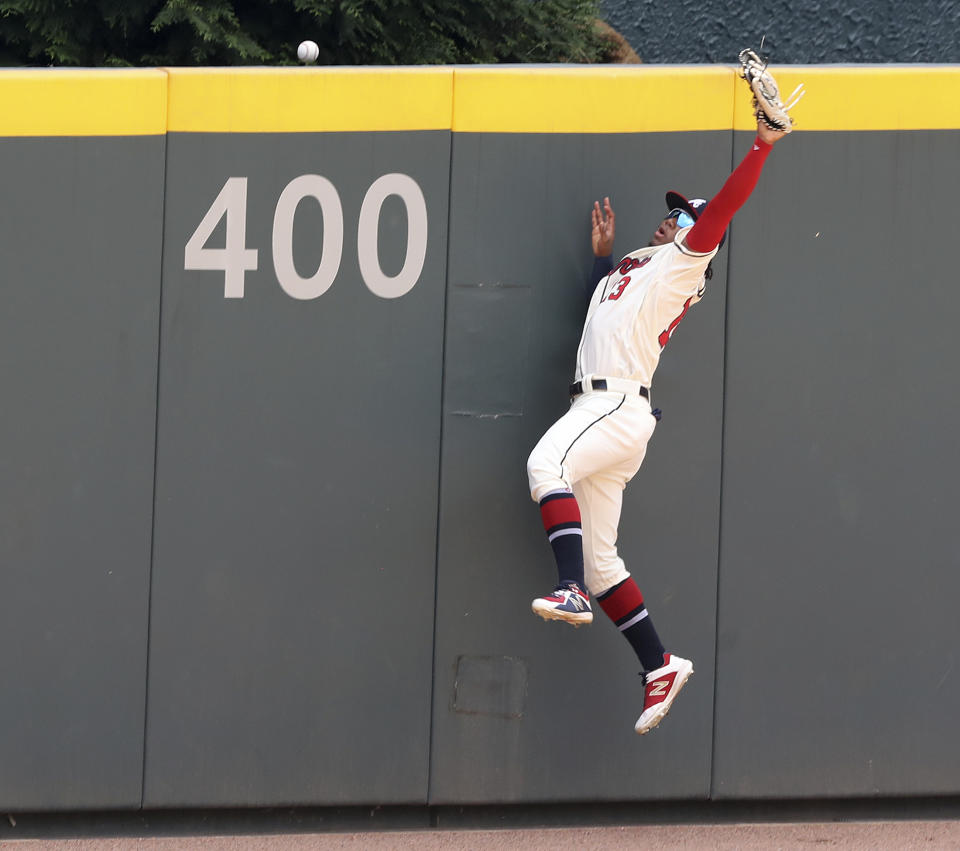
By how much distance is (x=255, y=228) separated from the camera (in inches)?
144

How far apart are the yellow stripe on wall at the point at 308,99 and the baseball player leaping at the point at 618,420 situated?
72 cm

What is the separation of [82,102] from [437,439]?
1668 millimetres

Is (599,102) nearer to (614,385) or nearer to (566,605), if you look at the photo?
(614,385)

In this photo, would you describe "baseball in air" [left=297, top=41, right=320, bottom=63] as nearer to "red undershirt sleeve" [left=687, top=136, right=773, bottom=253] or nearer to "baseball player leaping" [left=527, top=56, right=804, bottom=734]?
"baseball player leaping" [left=527, top=56, right=804, bottom=734]

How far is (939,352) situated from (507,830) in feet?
7.50

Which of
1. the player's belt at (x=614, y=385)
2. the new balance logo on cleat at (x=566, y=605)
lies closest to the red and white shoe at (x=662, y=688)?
the new balance logo on cleat at (x=566, y=605)

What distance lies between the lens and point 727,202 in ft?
10.6

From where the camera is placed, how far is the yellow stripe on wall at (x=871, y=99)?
3.67 metres

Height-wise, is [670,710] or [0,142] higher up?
[0,142]

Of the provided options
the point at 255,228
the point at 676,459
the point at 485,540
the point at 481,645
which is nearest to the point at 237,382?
the point at 255,228

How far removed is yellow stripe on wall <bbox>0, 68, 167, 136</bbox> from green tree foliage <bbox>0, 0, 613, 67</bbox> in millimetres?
950

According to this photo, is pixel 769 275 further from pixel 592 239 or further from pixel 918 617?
pixel 918 617

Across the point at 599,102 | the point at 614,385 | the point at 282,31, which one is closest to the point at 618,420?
the point at 614,385

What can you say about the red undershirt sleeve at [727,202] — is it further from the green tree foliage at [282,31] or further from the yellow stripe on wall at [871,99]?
the green tree foliage at [282,31]
